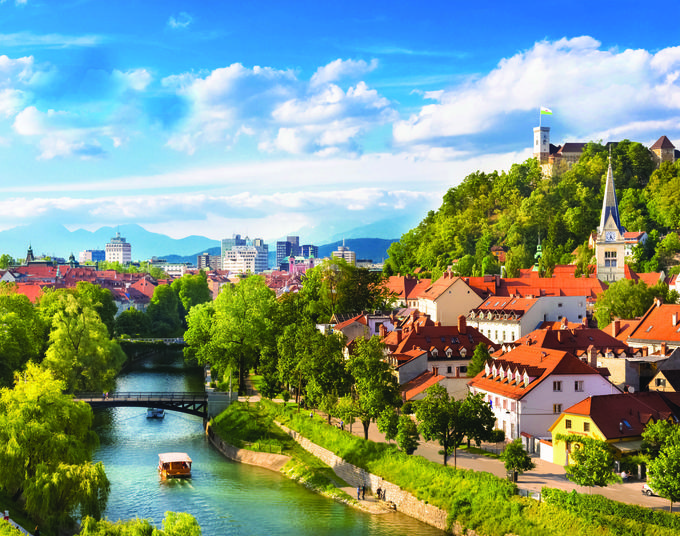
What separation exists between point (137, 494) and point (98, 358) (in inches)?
806

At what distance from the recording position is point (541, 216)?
120 meters

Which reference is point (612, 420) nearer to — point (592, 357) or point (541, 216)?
point (592, 357)

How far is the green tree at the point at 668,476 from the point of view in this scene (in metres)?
30.6

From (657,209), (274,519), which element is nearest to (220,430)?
(274,519)

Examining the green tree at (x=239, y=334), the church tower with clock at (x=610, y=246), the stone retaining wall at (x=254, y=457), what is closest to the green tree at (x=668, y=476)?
the stone retaining wall at (x=254, y=457)

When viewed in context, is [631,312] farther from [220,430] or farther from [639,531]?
[639,531]

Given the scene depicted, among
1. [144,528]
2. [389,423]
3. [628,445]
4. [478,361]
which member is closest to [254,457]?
[389,423]

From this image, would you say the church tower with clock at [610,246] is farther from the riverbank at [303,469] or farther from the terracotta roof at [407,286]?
the riverbank at [303,469]

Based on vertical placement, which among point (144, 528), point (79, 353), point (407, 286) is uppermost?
point (407, 286)

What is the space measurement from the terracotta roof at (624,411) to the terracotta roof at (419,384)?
12188 mm

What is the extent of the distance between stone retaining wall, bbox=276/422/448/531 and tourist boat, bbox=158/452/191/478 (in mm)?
7335

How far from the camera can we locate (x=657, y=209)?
4552 inches

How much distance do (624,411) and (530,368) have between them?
261 inches

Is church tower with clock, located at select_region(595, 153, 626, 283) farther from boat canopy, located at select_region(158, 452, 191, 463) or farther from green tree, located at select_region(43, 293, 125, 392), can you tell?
boat canopy, located at select_region(158, 452, 191, 463)
